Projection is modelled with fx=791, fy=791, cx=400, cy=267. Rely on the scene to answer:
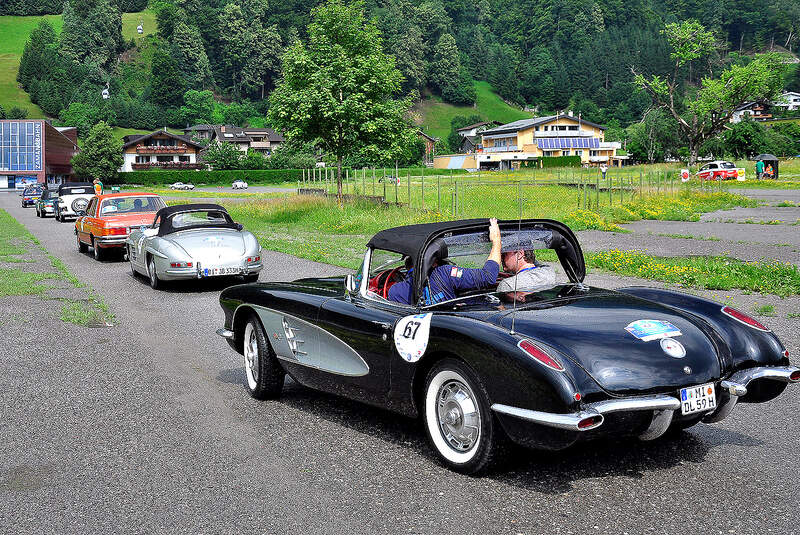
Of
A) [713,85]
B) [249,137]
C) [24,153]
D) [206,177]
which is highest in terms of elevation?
[249,137]

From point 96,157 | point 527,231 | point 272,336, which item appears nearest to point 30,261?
point 272,336

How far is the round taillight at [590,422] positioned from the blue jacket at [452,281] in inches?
58.4

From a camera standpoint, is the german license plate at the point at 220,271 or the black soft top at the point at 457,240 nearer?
the black soft top at the point at 457,240

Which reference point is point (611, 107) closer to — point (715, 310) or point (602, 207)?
point (602, 207)

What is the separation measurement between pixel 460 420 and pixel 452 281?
40.7 inches

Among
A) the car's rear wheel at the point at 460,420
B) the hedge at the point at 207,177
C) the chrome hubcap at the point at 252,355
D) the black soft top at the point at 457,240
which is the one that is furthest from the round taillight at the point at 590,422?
the hedge at the point at 207,177

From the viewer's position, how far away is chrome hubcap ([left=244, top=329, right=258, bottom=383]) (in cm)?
642

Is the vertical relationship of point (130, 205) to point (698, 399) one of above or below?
above

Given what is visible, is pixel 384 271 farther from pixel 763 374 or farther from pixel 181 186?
pixel 181 186

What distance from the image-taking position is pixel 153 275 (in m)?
13.4

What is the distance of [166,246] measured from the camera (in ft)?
42.5

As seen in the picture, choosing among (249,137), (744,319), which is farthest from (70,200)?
(249,137)

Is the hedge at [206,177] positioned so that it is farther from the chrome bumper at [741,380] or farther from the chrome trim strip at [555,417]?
the chrome trim strip at [555,417]

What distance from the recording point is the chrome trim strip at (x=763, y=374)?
4.44 meters
